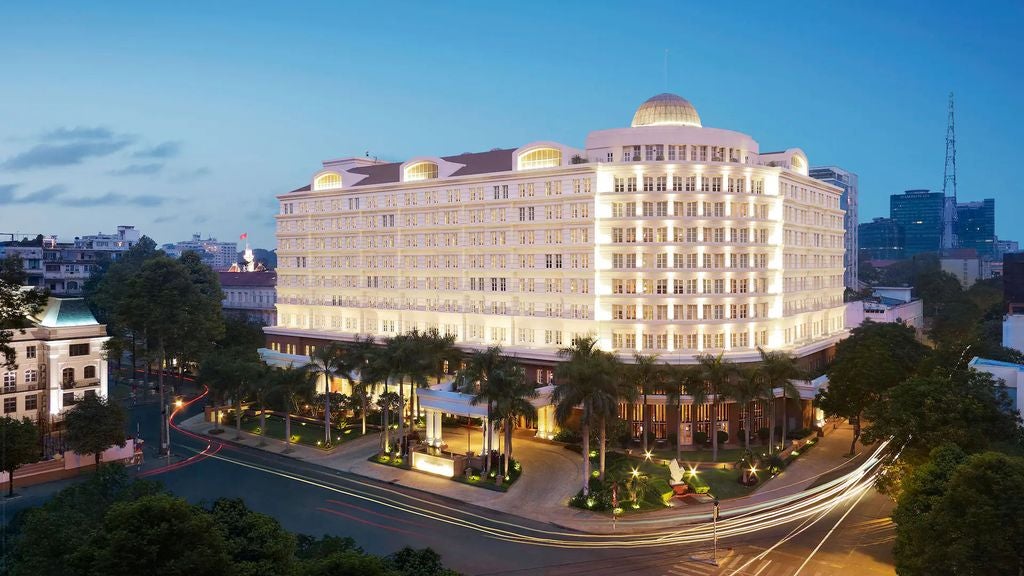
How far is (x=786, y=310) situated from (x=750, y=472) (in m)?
30.7

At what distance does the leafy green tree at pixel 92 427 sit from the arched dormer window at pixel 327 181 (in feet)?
165

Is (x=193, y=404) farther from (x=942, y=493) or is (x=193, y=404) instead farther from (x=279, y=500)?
(x=942, y=493)

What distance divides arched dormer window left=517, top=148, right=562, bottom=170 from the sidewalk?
98.5 ft

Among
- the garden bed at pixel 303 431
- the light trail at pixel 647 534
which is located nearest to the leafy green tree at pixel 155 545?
the light trail at pixel 647 534

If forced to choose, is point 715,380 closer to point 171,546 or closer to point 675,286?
point 675,286

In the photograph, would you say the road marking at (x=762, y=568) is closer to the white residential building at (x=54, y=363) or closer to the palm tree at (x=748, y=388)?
the palm tree at (x=748, y=388)

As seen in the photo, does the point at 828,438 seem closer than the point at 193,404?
Yes

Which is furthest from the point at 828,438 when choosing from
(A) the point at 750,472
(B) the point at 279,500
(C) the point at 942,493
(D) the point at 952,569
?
(B) the point at 279,500

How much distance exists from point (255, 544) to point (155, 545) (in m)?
4.59

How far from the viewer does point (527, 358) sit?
79.4 meters

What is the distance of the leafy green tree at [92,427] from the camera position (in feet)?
190

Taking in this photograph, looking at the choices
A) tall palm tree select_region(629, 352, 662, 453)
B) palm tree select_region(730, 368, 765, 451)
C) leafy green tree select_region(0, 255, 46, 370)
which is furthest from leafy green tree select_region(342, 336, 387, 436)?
leafy green tree select_region(0, 255, 46, 370)

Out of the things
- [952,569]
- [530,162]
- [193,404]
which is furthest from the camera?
[193,404]

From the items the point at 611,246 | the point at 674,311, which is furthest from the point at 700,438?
the point at 611,246
